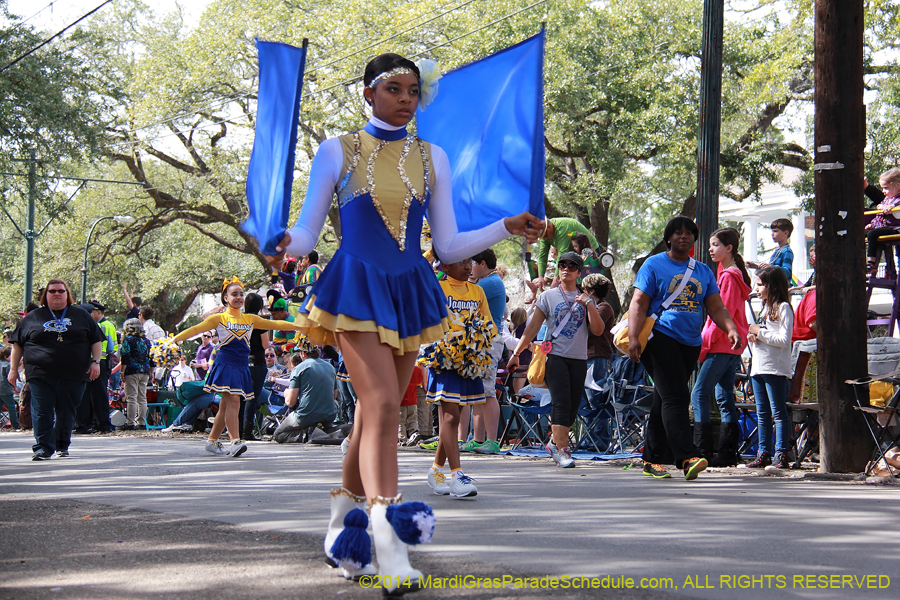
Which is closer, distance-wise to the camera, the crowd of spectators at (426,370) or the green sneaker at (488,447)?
the crowd of spectators at (426,370)

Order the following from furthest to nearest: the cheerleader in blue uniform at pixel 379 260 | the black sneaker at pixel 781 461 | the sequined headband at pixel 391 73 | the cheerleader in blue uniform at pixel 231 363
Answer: the cheerleader in blue uniform at pixel 231 363 → the black sneaker at pixel 781 461 → the sequined headband at pixel 391 73 → the cheerleader in blue uniform at pixel 379 260

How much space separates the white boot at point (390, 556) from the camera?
3.67 metres

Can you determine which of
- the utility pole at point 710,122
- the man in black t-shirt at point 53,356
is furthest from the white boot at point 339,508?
the man in black t-shirt at point 53,356

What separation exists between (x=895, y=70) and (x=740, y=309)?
16.4m

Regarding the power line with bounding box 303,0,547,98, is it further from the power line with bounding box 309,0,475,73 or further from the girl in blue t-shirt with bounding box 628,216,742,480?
the girl in blue t-shirt with bounding box 628,216,742,480

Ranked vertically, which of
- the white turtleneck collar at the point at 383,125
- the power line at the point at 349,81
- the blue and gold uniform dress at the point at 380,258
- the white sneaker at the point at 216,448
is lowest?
the white sneaker at the point at 216,448

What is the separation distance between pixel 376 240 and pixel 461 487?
2983 millimetres

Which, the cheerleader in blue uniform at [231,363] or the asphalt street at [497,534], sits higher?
the cheerleader in blue uniform at [231,363]

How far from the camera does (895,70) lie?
882 inches

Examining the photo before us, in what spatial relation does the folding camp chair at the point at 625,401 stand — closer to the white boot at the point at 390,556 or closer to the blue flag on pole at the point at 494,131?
the blue flag on pole at the point at 494,131

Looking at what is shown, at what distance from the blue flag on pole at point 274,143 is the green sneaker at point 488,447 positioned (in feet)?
23.2

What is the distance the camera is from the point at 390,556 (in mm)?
3740

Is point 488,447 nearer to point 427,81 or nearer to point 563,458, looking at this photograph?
point 563,458

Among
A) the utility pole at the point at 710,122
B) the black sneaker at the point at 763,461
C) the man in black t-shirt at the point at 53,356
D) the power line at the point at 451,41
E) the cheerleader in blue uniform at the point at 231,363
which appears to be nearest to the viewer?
the black sneaker at the point at 763,461
